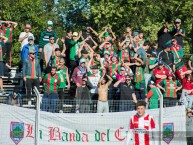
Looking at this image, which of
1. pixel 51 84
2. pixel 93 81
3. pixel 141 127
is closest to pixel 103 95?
pixel 51 84

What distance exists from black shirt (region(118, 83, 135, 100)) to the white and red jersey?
3973 millimetres

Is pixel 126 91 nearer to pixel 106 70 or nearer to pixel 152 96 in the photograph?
pixel 152 96

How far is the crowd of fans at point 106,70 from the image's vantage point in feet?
69.2

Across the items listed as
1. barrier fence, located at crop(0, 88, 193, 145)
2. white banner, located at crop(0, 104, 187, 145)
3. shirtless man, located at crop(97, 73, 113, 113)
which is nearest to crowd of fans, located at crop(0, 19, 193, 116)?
shirtless man, located at crop(97, 73, 113, 113)

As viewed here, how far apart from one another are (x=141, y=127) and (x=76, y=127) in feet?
7.79

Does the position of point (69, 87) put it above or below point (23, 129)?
above

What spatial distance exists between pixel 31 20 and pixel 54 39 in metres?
15.5

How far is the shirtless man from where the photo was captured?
19594 mm

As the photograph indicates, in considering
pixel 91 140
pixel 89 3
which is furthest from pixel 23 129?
pixel 89 3

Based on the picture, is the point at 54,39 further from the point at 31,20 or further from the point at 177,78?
the point at 31,20

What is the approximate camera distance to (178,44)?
85.0 feet

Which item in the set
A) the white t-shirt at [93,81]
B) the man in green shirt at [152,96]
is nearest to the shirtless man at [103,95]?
the white t-shirt at [93,81]

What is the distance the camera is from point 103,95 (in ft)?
68.1

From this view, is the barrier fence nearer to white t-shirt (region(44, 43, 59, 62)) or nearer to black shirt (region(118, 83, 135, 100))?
black shirt (region(118, 83, 135, 100))
